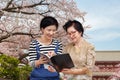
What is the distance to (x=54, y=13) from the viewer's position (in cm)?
1714

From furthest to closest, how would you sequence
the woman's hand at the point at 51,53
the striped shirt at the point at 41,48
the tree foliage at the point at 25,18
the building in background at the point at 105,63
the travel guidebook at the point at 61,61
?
the building in background at the point at 105,63 → the tree foliage at the point at 25,18 → the striped shirt at the point at 41,48 → the woman's hand at the point at 51,53 → the travel guidebook at the point at 61,61

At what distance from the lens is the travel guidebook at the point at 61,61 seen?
147 inches

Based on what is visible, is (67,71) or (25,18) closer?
(67,71)

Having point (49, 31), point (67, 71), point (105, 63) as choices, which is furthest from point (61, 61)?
point (105, 63)

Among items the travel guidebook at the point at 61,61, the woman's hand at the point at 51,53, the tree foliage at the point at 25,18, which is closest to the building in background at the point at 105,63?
the tree foliage at the point at 25,18

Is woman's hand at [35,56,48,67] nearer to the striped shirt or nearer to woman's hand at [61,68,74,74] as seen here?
the striped shirt

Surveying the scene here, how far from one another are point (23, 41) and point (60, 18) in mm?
2143

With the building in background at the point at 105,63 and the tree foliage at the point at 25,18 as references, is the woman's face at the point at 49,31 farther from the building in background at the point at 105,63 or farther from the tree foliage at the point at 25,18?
the building in background at the point at 105,63

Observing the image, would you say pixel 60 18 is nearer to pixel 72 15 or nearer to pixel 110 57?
pixel 72 15

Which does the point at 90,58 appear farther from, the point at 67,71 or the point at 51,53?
the point at 51,53

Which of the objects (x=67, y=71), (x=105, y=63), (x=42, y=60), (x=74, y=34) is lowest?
(x=105, y=63)

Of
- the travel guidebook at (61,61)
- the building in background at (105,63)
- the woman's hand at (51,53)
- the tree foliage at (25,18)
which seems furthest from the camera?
Result: the building in background at (105,63)

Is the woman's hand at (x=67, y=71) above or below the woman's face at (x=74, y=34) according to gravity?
below

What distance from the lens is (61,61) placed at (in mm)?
3742
